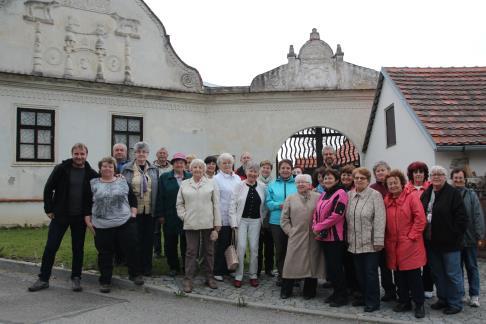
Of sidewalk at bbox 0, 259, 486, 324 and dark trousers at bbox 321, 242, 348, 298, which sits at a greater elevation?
dark trousers at bbox 321, 242, 348, 298

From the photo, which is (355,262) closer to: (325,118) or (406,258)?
(406,258)

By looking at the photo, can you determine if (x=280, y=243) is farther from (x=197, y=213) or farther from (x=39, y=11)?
(x=39, y=11)

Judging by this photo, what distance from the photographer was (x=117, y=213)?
5.97 metres

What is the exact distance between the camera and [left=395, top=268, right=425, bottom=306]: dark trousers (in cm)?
518

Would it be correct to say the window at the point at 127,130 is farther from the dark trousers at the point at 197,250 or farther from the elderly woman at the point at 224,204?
the dark trousers at the point at 197,250

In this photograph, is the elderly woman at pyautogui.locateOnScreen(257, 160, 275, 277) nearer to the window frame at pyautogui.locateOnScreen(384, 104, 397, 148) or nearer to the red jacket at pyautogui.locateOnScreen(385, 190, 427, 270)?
the red jacket at pyautogui.locateOnScreen(385, 190, 427, 270)

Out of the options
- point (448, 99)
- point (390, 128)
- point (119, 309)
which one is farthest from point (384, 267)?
point (390, 128)

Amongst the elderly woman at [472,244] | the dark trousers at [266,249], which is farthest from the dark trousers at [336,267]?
the elderly woman at [472,244]

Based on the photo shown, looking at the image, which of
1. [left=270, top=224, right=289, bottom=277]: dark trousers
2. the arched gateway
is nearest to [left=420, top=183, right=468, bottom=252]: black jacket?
[left=270, top=224, right=289, bottom=277]: dark trousers

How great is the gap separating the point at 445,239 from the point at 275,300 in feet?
7.08

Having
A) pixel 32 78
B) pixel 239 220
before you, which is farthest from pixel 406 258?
pixel 32 78

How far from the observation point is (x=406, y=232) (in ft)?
17.0

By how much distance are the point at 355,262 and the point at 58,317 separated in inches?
134

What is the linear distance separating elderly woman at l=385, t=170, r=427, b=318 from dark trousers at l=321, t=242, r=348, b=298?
557 mm
